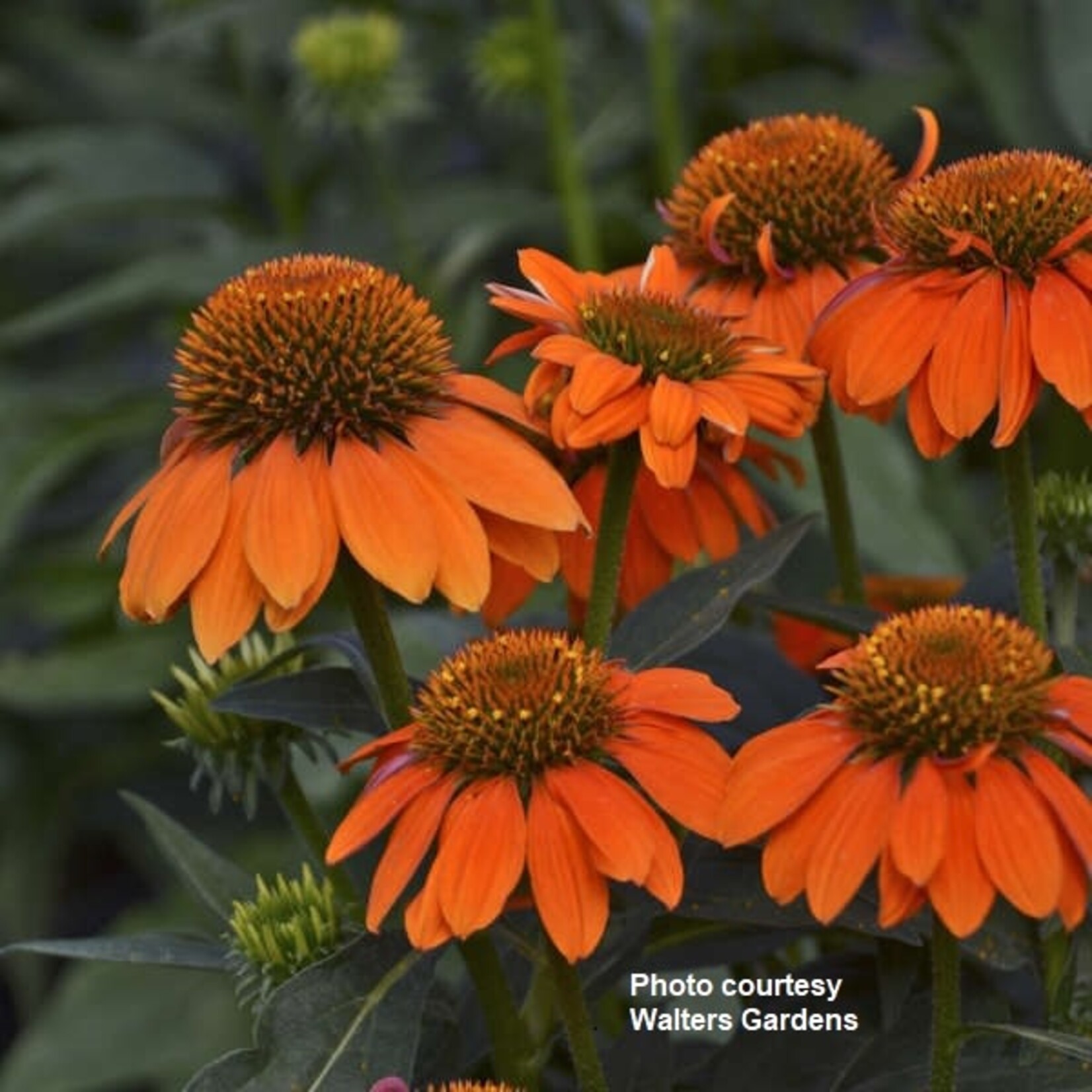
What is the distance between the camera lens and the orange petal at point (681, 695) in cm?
76

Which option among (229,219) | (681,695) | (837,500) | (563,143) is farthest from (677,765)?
(229,219)

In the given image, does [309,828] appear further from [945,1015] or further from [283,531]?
[945,1015]

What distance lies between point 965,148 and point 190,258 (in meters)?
0.70

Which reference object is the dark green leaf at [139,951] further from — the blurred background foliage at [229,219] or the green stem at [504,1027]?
the blurred background foliage at [229,219]

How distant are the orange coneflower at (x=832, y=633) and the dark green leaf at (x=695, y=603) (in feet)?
0.58

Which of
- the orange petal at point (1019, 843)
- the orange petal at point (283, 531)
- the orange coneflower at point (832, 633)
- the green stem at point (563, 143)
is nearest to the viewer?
the orange petal at point (1019, 843)

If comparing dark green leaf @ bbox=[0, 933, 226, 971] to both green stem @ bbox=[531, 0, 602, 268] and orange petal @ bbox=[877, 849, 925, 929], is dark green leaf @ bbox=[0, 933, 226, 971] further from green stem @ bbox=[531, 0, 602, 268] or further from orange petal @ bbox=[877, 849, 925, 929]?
green stem @ bbox=[531, 0, 602, 268]

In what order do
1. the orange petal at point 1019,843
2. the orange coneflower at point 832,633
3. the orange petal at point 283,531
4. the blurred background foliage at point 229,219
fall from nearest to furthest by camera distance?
the orange petal at point 1019,843 < the orange petal at point 283,531 < the orange coneflower at point 832,633 < the blurred background foliage at point 229,219

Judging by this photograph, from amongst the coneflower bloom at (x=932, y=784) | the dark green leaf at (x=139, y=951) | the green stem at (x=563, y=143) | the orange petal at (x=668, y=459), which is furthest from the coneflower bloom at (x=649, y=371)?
the green stem at (x=563, y=143)

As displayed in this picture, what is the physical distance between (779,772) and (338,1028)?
0.18 m

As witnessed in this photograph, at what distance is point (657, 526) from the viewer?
94 cm

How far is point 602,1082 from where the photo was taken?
77 cm

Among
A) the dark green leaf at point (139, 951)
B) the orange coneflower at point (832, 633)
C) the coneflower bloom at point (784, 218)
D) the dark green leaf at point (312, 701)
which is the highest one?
the coneflower bloom at point (784, 218)

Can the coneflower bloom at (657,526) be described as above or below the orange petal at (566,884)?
above
